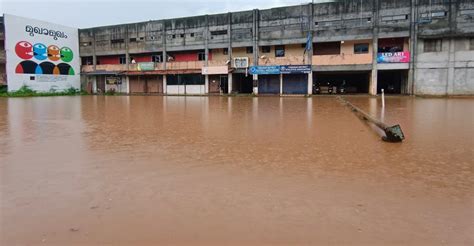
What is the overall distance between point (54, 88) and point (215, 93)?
19.9m

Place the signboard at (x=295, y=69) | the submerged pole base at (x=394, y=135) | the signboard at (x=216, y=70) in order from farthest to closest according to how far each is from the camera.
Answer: the signboard at (x=216, y=70), the signboard at (x=295, y=69), the submerged pole base at (x=394, y=135)

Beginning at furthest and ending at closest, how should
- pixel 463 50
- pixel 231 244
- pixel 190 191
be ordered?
pixel 463 50, pixel 190 191, pixel 231 244

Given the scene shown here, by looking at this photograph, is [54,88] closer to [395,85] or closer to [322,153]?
[395,85]

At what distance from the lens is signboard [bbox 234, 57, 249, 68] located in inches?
1406

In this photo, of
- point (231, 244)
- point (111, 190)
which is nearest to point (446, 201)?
point (231, 244)

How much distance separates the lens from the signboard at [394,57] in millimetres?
30109

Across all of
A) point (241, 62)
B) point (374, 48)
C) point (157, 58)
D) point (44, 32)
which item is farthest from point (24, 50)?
point (374, 48)

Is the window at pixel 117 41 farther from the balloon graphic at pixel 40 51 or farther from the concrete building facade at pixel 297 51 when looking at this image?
the balloon graphic at pixel 40 51

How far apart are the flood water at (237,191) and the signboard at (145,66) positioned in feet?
108

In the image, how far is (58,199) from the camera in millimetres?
4121

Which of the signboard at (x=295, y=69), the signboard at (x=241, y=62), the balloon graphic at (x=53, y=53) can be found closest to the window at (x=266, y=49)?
the signboard at (x=241, y=62)

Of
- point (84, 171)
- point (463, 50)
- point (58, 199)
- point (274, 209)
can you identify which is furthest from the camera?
point (463, 50)

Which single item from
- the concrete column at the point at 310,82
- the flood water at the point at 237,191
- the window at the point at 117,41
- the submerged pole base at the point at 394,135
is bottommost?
the flood water at the point at 237,191

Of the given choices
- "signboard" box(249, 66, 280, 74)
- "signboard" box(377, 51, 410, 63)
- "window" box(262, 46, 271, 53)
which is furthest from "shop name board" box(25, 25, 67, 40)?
"signboard" box(377, 51, 410, 63)
